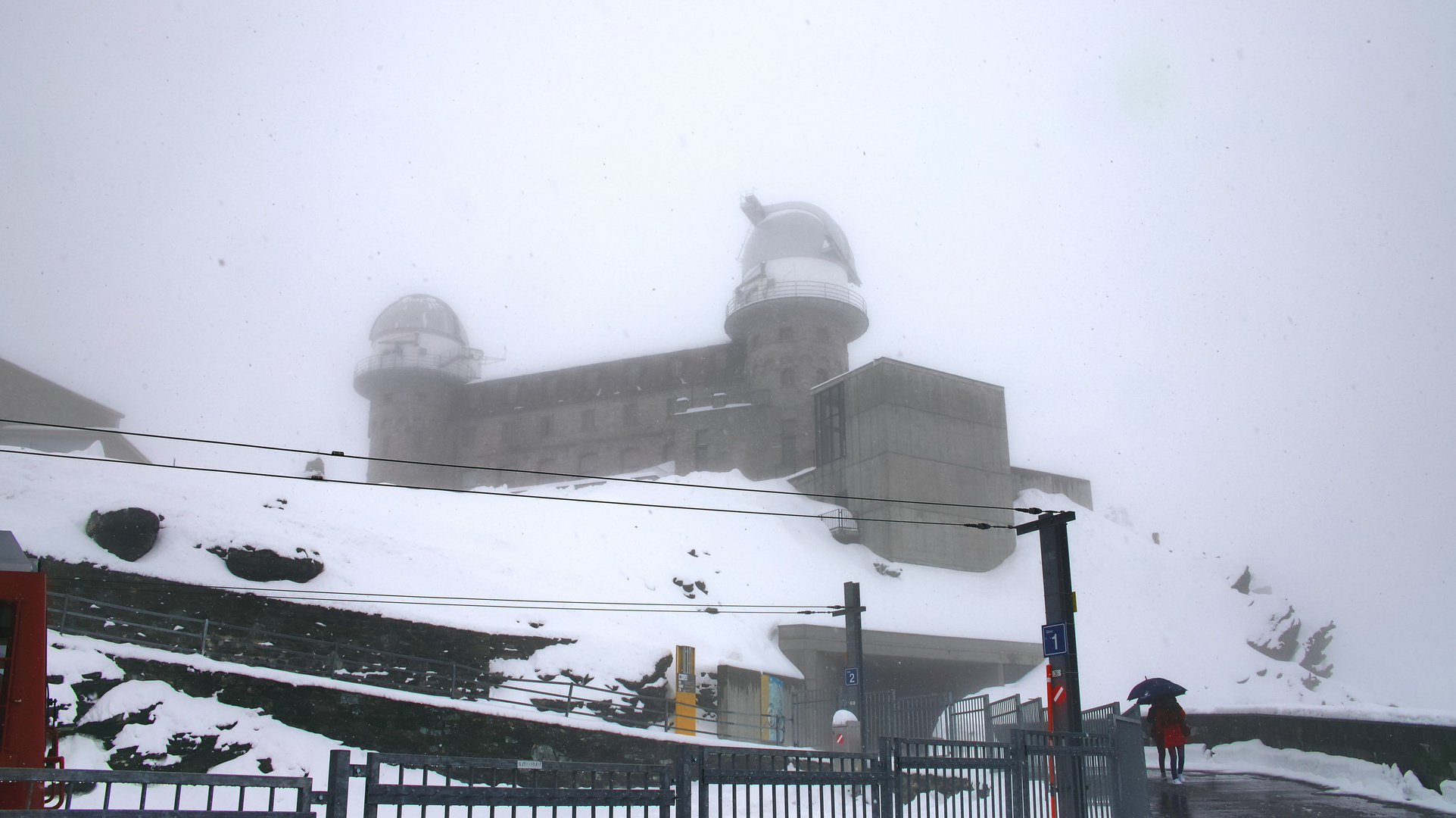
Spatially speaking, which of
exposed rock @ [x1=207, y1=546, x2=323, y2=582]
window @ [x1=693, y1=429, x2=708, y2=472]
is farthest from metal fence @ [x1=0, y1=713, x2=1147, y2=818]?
window @ [x1=693, y1=429, x2=708, y2=472]

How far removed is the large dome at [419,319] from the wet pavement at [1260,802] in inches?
2034

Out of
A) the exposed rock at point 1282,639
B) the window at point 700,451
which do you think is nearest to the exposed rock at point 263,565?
the window at point 700,451

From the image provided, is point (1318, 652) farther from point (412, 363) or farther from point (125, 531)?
point (125, 531)

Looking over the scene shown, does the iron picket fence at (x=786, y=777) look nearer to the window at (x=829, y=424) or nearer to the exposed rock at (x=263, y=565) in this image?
the exposed rock at (x=263, y=565)

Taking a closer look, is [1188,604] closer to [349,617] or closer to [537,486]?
[537,486]

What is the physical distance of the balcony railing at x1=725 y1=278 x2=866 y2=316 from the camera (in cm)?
5422

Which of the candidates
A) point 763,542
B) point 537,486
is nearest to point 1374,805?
point 763,542

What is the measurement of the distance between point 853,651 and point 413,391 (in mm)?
41285

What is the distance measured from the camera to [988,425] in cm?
4834

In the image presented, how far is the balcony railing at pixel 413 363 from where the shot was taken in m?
60.0

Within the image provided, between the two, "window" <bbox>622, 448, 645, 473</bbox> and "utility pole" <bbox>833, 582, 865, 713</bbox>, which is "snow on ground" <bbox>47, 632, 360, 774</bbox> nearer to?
"utility pole" <bbox>833, 582, 865, 713</bbox>

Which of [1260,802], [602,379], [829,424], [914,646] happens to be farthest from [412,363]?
[1260,802]

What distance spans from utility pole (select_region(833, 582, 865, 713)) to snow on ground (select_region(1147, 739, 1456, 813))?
643cm

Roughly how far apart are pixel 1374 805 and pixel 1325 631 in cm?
5547
